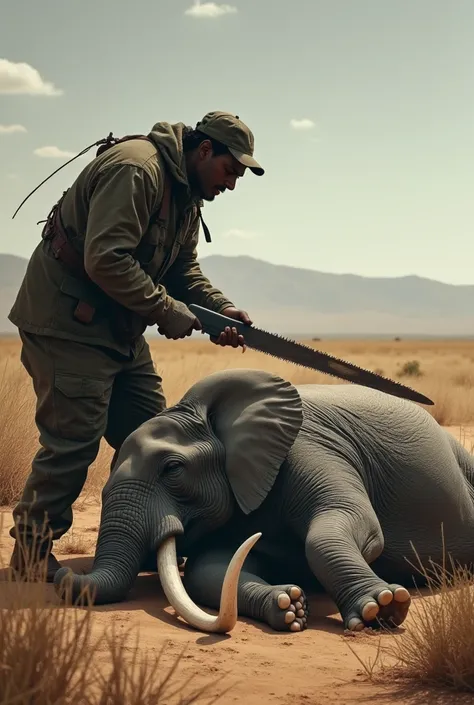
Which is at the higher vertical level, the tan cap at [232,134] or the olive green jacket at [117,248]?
the tan cap at [232,134]

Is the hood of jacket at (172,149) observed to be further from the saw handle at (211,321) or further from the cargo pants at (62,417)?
the cargo pants at (62,417)

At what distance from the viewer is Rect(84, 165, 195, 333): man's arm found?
558cm

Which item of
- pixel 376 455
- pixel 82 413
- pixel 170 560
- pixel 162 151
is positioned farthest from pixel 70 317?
pixel 376 455

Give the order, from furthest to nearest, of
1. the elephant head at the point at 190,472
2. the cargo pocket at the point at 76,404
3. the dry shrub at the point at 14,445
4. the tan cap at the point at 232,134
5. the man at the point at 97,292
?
the dry shrub at the point at 14,445
the tan cap at the point at 232,134
the cargo pocket at the point at 76,404
the man at the point at 97,292
the elephant head at the point at 190,472

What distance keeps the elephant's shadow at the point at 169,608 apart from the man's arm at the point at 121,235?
1.54 metres

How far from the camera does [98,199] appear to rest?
5656 mm

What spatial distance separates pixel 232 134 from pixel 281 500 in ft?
6.92

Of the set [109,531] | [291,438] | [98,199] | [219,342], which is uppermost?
[98,199]

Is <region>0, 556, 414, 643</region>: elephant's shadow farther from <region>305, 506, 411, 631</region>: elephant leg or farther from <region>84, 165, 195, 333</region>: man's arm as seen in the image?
<region>84, 165, 195, 333</region>: man's arm

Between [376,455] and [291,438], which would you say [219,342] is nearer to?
[291,438]

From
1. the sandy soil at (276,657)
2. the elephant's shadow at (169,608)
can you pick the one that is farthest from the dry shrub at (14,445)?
the sandy soil at (276,657)

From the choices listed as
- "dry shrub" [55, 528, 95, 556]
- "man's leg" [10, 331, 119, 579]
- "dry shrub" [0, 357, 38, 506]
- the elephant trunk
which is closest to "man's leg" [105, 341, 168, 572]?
"man's leg" [10, 331, 119, 579]

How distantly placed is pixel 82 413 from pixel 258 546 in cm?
124

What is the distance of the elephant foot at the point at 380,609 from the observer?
490 centimetres
